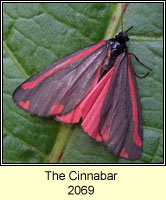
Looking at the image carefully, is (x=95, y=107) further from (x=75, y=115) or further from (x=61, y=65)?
(x=61, y=65)

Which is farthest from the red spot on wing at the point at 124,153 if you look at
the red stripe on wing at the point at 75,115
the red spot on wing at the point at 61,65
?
the red spot on wing at the point at 61,65

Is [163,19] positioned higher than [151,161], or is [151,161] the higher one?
[163,19]

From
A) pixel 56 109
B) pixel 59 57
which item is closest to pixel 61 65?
pixel 59 57

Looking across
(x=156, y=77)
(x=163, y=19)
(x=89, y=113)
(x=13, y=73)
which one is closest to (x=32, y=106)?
(x=13, y=73)

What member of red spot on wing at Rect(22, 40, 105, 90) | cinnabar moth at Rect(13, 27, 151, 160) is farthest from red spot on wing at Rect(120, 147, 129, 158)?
red spot on wing at Rect(22, 40, 105, 90)

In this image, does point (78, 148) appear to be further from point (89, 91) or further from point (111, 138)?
point (89, 91)
